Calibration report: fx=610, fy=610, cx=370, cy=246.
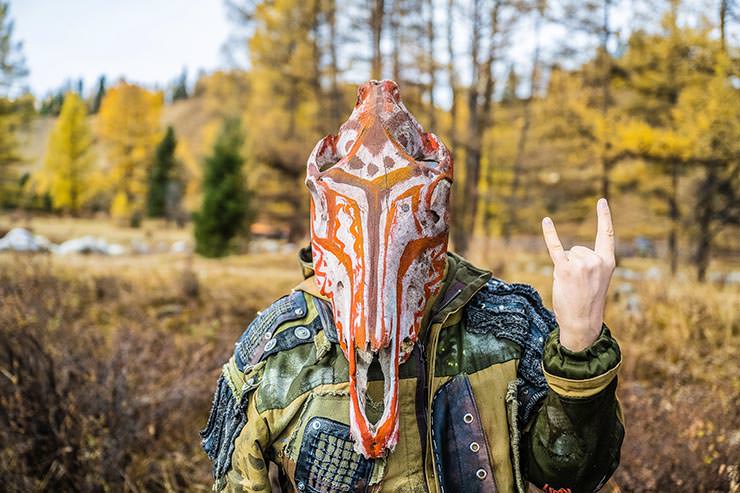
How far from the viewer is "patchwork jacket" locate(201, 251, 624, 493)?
5.21ft

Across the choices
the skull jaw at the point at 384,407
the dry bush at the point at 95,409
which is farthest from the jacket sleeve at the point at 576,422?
the dry bush at the point at 95,409

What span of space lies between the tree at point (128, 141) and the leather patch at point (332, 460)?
104 feet

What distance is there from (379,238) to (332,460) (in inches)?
24.5

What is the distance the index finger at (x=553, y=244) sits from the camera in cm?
143

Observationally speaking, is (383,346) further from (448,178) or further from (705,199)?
(705,199)

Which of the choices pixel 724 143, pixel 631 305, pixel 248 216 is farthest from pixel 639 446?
pixel 248 216

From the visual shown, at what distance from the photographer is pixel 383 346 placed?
4.71 feet

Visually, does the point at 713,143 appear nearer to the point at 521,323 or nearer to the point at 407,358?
the point at 521,323

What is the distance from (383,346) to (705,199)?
42.6 feet

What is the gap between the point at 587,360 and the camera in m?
1.39

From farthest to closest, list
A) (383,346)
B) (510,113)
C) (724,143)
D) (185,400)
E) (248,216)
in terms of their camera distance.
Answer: (510,113) → (248,216) → (724,143) → (185,400) → (383,346)

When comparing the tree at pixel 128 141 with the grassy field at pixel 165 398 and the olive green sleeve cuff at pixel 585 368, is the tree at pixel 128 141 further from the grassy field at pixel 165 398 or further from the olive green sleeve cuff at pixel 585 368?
the olive green sleeve cuff at pixel 585 368

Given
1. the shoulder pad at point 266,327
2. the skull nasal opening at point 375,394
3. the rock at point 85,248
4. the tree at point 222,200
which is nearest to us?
the skull nasal opening at point 375,394

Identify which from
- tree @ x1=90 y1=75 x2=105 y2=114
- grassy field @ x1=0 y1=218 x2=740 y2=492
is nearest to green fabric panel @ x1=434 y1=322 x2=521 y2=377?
grassy field @ x1=0 y1=218 x2=740 y2=492
